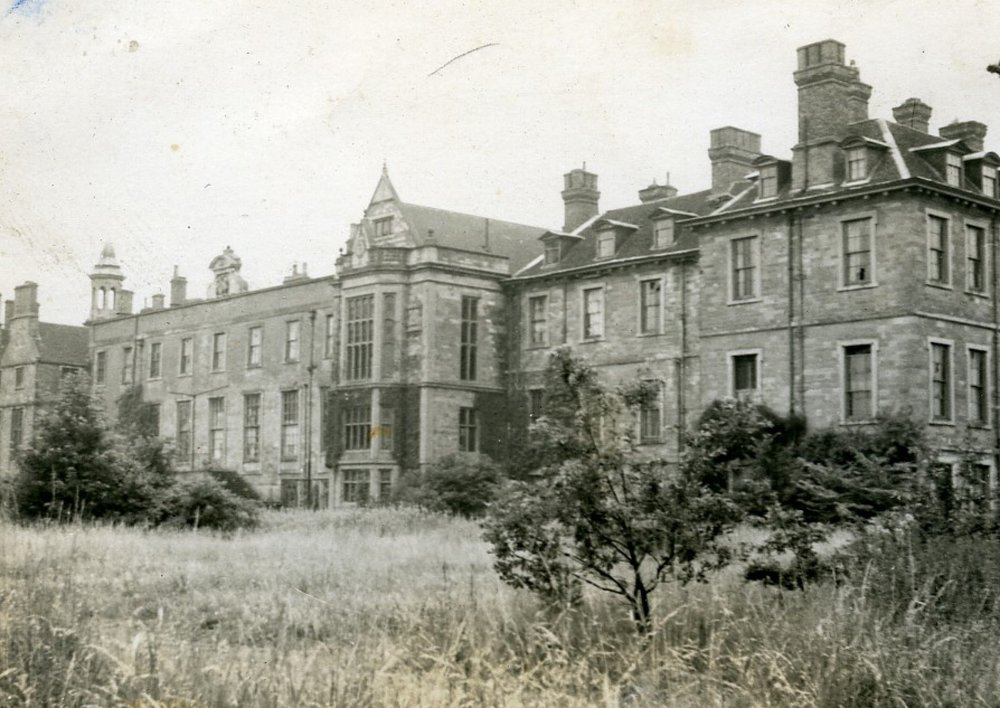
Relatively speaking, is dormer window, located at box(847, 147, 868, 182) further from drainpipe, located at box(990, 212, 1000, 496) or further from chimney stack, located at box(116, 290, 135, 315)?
chimney stack, located at box(116, 290, 135, 315)

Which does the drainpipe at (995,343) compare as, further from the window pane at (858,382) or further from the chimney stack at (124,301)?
the chimney stack at (124,301)

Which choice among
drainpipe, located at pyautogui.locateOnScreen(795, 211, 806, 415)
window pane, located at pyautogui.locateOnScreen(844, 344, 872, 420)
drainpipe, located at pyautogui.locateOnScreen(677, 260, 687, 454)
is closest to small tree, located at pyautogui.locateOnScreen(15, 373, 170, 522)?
drainpipe, located at pyautogui.locateOnScreen(677, 260, 687, 454)

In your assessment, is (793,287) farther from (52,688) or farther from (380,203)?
(52,688)

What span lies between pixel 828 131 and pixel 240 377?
1013 inches

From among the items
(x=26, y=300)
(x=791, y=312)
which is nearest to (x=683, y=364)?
(x=791, y=312)

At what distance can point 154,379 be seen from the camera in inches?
1993

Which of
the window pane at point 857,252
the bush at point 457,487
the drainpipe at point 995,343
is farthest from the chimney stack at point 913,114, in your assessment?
the bush at point 457,487

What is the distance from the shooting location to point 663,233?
3444 centimetres

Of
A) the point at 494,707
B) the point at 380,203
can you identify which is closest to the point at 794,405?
the point at 380,203

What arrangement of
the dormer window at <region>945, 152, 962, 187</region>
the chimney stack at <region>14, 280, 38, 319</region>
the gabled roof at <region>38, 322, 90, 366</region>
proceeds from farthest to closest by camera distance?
the chimney stack at <region>14, 280, 38, 319</region> → the gabled roof at <region>38, 322, 90, 366</region> → the dormer window at <region>945, 152, 962, 187</region>

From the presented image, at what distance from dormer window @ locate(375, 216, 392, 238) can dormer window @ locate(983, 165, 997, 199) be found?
18.6m

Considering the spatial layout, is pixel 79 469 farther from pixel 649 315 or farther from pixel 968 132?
pixel 968 132

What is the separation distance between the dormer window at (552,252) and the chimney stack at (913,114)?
442 inches

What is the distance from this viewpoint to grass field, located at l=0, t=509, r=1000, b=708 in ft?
24.1
